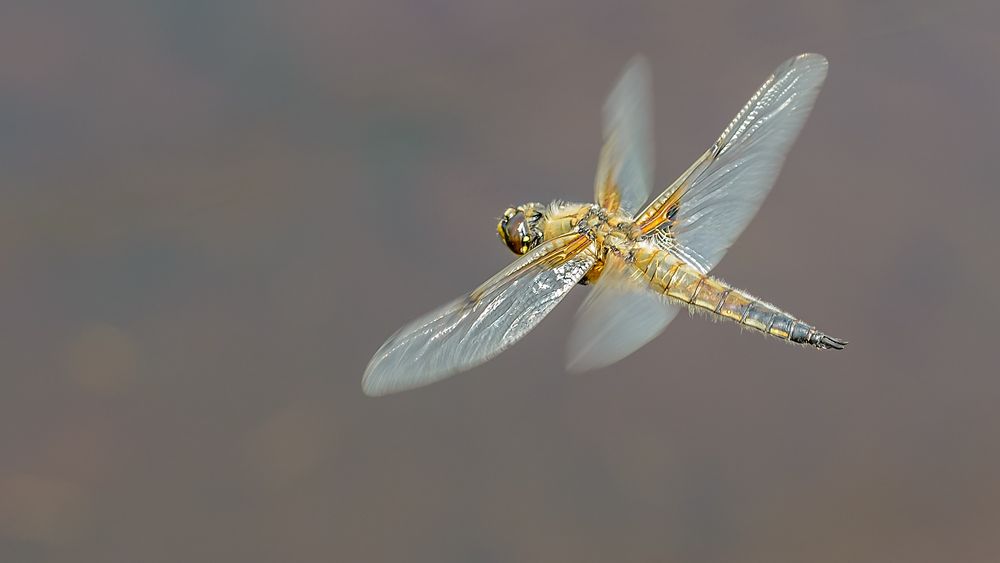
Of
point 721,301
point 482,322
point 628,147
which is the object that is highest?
point 628,147

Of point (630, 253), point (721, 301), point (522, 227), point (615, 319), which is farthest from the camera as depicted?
point (522, 227)

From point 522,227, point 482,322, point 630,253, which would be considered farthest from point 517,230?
point 482,322

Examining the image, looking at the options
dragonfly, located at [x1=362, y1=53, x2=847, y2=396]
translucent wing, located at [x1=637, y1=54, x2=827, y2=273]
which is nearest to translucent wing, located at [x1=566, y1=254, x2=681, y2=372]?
dragonfly, located at [x1=362, y1=53, x2=847, y2=396]

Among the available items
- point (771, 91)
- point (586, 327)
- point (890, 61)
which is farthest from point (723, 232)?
point (890, 61)

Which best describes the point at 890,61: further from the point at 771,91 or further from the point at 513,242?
the point at 513,242

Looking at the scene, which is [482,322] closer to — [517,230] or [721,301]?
[517,230]

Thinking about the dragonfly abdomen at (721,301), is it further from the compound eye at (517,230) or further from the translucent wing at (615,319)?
the compound eye at (517,230)

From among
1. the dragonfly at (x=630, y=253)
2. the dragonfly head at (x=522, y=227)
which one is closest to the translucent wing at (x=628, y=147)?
the dragonfly at (x=630, y=253)

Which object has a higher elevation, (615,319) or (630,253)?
(630,253)
